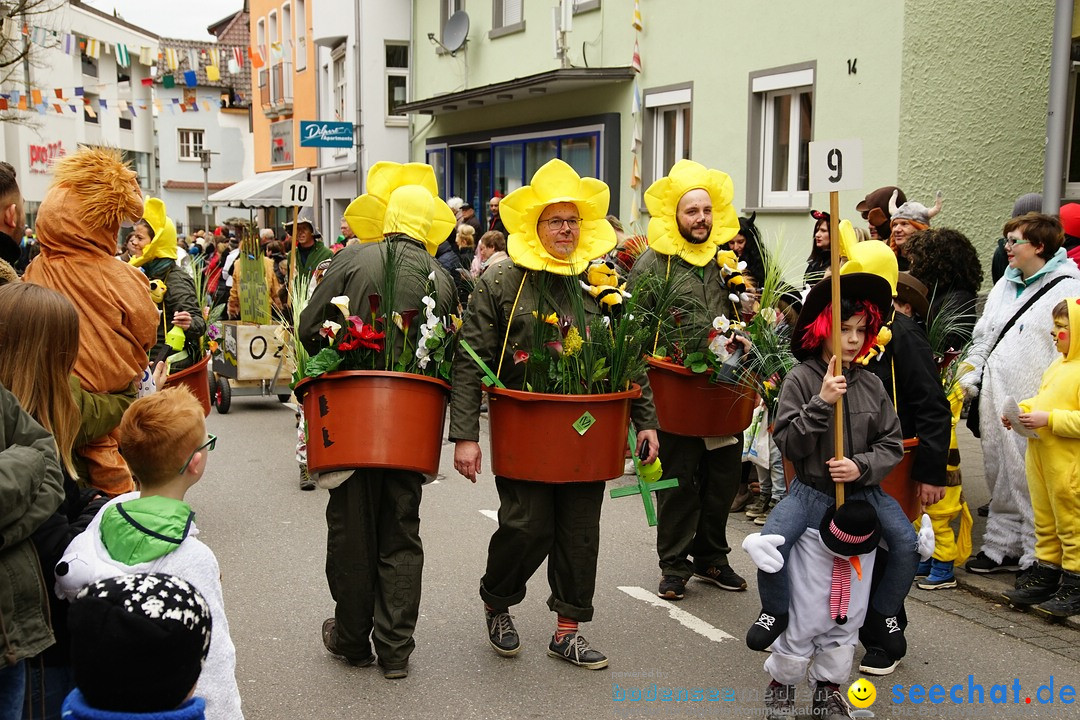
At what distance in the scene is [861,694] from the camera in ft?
14.0

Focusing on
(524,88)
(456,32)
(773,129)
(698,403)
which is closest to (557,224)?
(698,403)

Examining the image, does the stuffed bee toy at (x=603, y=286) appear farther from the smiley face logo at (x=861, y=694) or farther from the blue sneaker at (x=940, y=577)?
the blue sneaker at (x=940, y=577)

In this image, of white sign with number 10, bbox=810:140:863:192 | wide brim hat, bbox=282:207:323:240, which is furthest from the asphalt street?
wide brim hat, bbox=282:207:323:240

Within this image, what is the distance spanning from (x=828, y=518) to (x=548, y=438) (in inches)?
45.7

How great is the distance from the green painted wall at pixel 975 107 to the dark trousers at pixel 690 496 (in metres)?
6.01

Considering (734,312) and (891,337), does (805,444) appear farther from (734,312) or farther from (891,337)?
(734,312)

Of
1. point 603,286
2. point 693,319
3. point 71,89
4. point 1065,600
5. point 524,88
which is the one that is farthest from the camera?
point 71,89

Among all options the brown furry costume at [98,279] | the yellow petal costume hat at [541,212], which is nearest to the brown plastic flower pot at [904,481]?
the yellow petal costume hat at [541,212]

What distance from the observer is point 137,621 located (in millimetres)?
2213

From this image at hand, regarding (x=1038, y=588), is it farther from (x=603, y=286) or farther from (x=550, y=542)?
(x=603, y=286)

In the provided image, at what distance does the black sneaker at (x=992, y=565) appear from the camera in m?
6.18

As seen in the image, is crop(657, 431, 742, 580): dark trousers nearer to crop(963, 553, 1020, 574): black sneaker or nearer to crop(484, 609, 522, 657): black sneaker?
crop(484, 609, 522, 657): black sneaker

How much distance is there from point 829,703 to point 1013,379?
8.45ft

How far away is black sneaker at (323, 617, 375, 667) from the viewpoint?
4.80m
